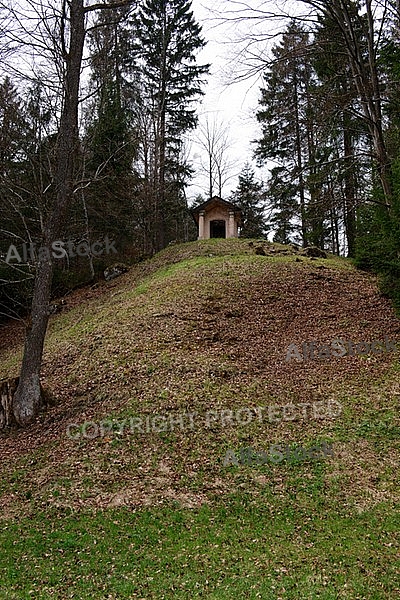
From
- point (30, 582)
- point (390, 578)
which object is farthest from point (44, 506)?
point (390, 578)

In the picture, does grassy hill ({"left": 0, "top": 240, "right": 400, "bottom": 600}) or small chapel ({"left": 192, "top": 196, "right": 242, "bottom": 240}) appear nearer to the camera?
grassy hill ({"left": 0, "top": 240, "right": 400, "bottom": 600})

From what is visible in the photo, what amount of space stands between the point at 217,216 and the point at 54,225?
15.5 meters

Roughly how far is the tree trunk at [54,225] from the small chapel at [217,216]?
14.5 metres

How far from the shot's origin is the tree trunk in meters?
7.18

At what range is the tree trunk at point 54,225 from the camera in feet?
23.6

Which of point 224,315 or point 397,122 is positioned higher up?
point 397,122

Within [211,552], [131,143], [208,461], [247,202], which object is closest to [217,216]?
[247,202]

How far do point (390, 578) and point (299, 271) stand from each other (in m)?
10.0

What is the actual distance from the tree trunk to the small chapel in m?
14.5

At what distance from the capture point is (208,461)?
5.91m

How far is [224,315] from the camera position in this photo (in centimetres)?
1062

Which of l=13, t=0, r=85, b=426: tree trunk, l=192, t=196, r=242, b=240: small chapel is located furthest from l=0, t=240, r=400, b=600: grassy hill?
l=192, t=196, r=242, b=240: small chapel

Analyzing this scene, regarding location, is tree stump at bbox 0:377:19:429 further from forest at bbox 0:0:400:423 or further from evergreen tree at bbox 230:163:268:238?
evergreen tree at bbox 230:163:268:238

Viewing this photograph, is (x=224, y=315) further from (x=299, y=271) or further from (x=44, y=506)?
(x=44, y=506)
